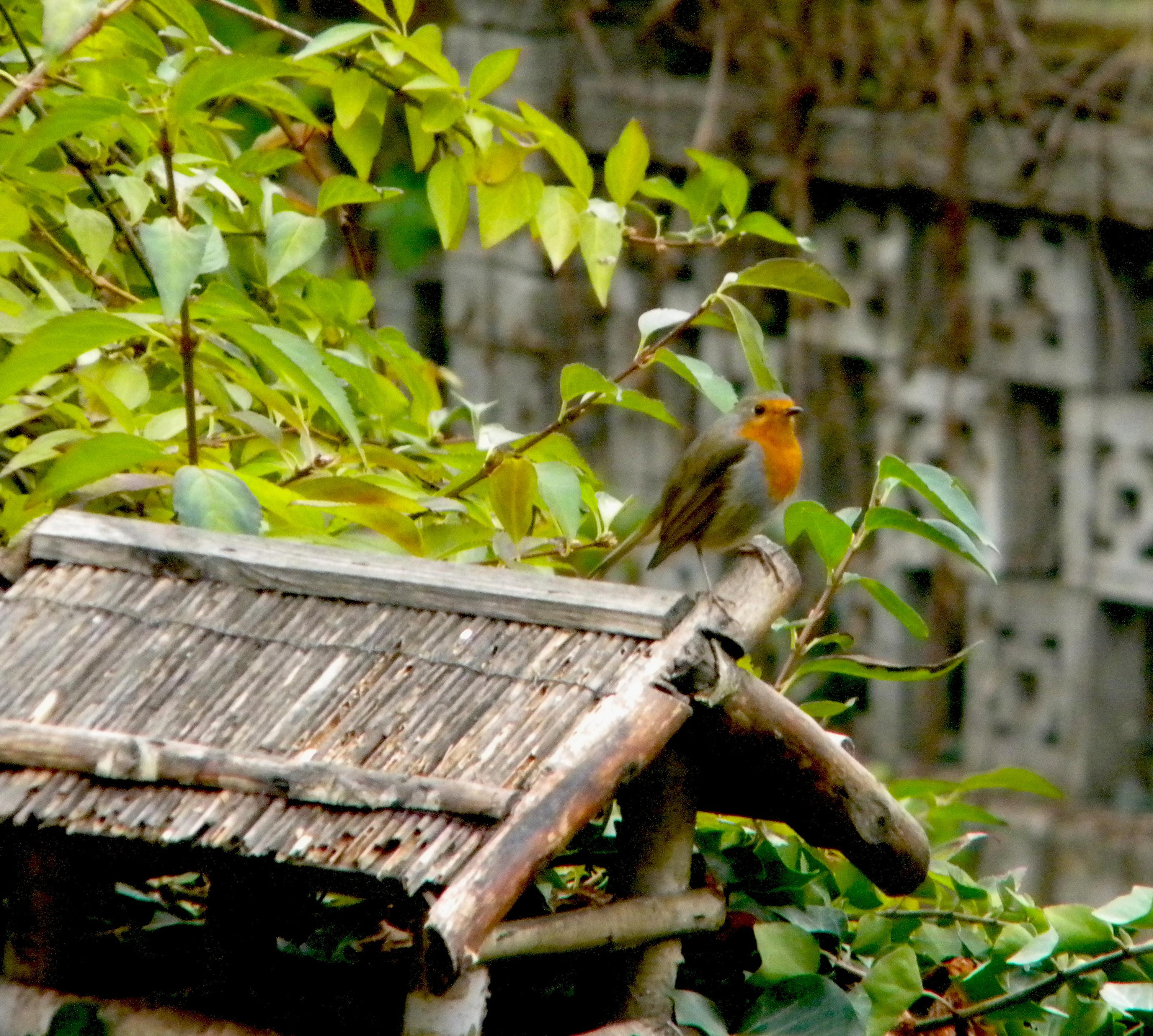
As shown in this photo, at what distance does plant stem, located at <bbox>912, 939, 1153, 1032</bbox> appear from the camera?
1.68 metres

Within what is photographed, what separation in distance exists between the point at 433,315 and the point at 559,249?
2881mm

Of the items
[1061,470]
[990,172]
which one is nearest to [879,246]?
[990,172]

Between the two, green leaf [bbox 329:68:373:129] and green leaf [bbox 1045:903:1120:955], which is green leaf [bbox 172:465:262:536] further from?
green leaf [bbox 1045:903:1120:955]

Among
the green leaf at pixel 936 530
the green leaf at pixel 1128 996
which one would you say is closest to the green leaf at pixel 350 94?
the green leaf at pixel 936 530

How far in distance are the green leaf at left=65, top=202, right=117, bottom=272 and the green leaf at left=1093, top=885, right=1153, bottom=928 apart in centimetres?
128

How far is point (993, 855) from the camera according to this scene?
399 centimetres

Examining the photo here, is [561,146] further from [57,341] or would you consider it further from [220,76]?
[57,341]

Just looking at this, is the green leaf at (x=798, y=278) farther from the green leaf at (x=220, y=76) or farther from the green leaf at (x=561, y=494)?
the green leaf at (x=220, y=76)

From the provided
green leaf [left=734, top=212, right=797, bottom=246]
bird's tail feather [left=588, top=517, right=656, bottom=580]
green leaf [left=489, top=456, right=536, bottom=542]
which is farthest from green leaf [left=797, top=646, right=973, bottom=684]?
green leaf [left=734, top=212, right=797, bottom=246]

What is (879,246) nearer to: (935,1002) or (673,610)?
(935,1002)

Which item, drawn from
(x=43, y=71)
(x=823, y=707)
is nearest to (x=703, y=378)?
(x=823, y=707)

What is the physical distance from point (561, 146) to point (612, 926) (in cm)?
96

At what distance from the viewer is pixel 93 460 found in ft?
5.49

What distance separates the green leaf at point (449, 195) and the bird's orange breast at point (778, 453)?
3.11ft
